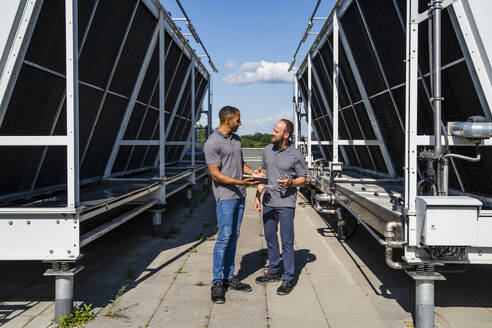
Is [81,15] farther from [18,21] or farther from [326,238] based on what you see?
[326,238]

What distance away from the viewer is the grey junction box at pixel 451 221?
125 inches

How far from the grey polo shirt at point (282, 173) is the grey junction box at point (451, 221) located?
1.56 metres

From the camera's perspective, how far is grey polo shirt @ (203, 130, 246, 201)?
4.20 m

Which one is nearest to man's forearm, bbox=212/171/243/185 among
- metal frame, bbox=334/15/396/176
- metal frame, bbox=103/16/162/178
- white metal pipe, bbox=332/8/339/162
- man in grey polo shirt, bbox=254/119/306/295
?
man in grey polo shirt, bbox=254/119/306/295

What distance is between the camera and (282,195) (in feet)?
14.6

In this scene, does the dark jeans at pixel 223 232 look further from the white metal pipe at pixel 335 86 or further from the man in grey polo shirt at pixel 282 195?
the white metal pipe at pixel 335 86

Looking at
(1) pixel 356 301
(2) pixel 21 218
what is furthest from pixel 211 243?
(2) pixel 21 218

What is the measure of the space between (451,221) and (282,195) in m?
1.76

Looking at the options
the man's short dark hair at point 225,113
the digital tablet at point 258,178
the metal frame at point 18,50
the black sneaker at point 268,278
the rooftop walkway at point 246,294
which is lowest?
the rooftop walkway at point 246,294

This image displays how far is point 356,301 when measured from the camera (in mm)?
4191

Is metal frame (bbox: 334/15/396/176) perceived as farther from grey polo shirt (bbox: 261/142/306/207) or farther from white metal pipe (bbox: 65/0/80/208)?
white metal pipe (bbox: 65/0/80/208)

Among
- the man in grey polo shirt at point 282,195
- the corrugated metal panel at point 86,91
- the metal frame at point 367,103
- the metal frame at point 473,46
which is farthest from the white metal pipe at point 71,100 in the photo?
the metal frame at point 367,103

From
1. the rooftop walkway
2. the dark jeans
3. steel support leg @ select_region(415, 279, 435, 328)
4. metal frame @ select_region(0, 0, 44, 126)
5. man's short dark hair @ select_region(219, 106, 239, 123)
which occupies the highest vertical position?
metal frame @ select_region(0, 0, 44, 126)

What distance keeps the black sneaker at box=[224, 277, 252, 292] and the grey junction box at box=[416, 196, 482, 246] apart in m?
2.00
